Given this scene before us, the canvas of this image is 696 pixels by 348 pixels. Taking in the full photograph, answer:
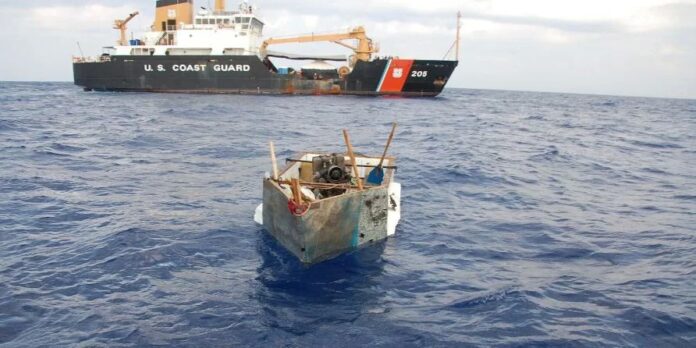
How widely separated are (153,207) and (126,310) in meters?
5.26

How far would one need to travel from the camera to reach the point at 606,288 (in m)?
7.73

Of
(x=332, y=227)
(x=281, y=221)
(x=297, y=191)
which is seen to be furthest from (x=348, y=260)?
(x=297, y=191)

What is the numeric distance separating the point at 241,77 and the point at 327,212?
146ft

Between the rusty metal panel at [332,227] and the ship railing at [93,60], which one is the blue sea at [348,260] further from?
the ship railing at [93,60]

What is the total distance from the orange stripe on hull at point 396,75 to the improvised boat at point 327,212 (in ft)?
133

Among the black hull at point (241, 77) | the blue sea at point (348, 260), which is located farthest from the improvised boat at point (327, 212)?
the black hull at point (241, 77)

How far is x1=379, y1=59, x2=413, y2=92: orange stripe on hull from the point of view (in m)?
49.4

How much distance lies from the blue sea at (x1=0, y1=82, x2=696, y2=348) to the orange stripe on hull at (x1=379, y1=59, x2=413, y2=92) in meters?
31.4

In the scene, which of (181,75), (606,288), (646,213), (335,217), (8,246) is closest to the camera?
(606,288)

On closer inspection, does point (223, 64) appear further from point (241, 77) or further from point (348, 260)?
point (348, 260)

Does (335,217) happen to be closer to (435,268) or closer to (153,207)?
(435,268)

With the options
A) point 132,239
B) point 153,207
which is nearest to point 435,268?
point 132,239

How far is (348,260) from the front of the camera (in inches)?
338

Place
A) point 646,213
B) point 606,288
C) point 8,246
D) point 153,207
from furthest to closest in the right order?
point 646,213
point 153,207
point 8,246
point 606,288
